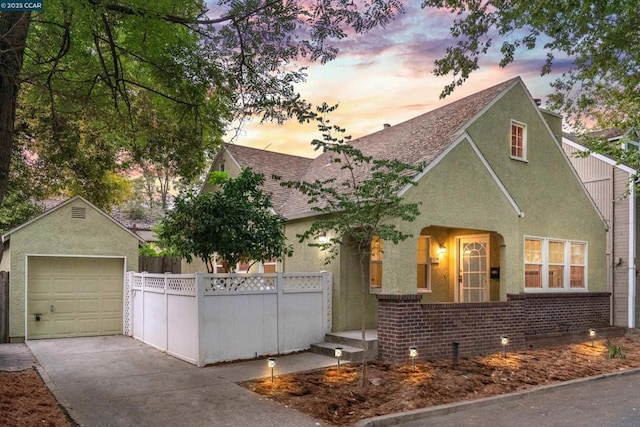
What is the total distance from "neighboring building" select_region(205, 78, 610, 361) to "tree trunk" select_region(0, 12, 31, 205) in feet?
21.7

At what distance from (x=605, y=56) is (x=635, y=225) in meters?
8.25

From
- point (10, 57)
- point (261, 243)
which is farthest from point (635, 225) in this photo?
point (10, 57)

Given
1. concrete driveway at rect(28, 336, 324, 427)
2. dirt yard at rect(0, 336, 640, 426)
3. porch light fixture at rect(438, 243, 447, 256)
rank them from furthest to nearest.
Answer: porch light fixture at rect(438, 243, 447, 256) < dirt yard at rect(0, 336, 640, 426) < concrete driveway at rect(28, 336, 324, 427)

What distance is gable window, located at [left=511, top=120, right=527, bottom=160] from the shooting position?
551 inches

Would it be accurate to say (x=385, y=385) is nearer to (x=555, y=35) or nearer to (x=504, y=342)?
(x=504, y=342)

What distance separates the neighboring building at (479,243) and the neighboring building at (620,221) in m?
0.65

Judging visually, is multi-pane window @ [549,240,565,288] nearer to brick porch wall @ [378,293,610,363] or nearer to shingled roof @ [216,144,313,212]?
brick porch wall @ [378,293,610,363]

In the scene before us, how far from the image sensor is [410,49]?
35.3ft

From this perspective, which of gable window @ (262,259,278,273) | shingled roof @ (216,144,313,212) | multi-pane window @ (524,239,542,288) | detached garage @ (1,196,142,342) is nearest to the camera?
detached garage @ (1,196,142,342)

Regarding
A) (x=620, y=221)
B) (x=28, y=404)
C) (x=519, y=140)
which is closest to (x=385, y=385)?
(x=28, y=404)

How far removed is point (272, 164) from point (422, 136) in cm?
624

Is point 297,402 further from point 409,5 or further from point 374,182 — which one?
point 409,5

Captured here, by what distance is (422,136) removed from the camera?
13.4 metres

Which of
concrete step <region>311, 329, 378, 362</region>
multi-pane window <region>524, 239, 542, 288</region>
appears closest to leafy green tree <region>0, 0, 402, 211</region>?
concrete step <region>311, 329, 378, 362</region>
